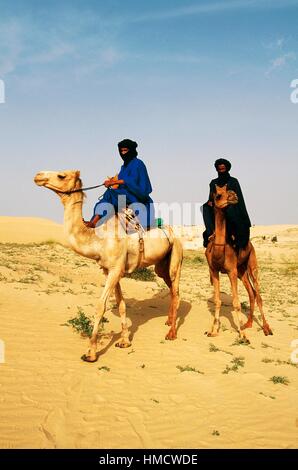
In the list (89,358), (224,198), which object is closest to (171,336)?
(89,358)

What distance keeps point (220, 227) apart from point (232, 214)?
54 cm

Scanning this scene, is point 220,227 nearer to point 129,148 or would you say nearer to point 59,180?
point 129,148

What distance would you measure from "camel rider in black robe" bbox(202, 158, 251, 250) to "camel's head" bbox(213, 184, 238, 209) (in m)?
0.40

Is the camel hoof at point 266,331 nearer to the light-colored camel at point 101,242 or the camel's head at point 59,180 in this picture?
the light-colored camel at point 101,242

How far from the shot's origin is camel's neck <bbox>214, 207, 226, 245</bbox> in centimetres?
792

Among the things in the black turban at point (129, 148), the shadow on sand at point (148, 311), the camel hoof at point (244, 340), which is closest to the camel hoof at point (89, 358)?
the shadow on sand at point (148, 311)

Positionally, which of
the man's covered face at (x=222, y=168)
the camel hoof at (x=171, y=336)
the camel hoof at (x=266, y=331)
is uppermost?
the man's covered face at (x=222, y=168)

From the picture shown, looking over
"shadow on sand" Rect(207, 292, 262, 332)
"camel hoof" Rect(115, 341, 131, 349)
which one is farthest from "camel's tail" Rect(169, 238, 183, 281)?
"shadow on sand" Rect(207, 292, 262, 332)

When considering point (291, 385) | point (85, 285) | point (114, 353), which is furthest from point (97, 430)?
point (85, 285)

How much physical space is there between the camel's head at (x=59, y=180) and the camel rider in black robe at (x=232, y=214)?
10.2 feet

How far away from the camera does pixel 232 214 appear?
8.32 m

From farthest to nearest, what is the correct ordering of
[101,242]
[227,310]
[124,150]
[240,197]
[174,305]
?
[227,310] < [240,197] < [174,305] < [124,150] < [101,242]

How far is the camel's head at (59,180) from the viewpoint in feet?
20.5
